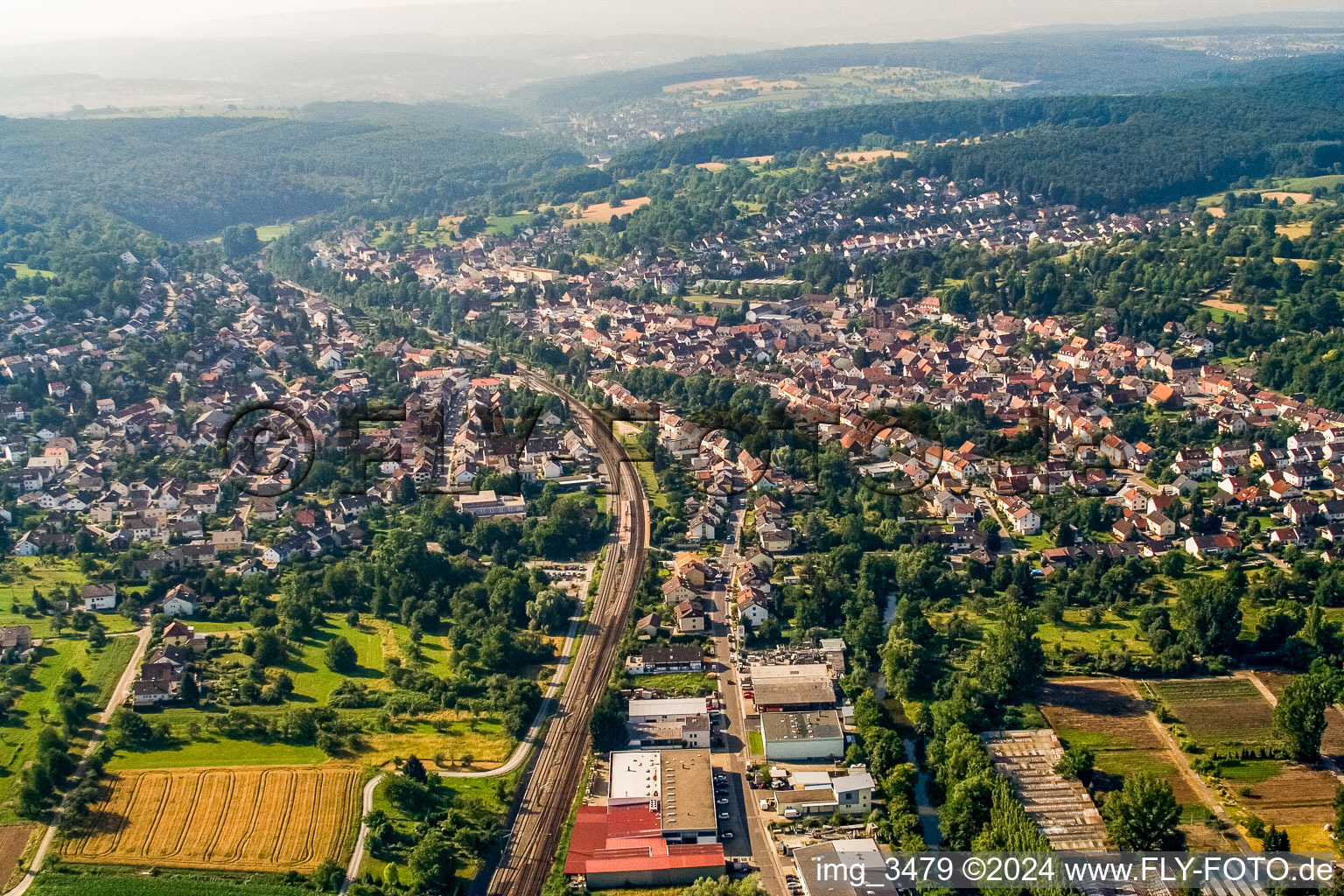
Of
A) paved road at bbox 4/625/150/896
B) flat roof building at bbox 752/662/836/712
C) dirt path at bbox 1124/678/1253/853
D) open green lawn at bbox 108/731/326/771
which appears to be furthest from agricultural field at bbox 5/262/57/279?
dirt path at bbox 1124/678/1253/853

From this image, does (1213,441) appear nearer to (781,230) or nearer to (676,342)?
(676,342)

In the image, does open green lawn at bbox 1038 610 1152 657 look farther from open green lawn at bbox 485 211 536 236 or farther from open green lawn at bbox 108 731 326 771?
open green lawn at bbox 485 211 536 236

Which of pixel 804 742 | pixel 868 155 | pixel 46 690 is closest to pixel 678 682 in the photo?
pixel 804 742

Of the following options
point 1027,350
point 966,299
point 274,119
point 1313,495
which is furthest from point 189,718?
point 274,119

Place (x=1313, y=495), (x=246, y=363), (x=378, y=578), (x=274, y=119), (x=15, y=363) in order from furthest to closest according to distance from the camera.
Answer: (x=274, y=119) → (x=246, y=363) → (x=15, y=363) → (x=1313, y=495) → (x=378, y=578)

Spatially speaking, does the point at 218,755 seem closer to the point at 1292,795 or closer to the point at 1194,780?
the point at 1194,780

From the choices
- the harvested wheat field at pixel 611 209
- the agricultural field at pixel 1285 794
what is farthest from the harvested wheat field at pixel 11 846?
the harvested wheat field at pixel 611 209

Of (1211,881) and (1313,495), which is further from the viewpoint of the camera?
(1313,495)
